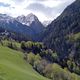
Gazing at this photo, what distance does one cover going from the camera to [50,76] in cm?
18412

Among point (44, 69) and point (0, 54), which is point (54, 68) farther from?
point (0, 54)

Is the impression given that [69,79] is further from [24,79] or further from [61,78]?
[24,79]

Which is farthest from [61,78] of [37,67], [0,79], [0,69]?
[0,79]

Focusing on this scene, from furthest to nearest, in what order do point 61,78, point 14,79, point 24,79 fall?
point 61,78 < point 24,79 < point 14,79

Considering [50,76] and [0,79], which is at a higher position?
[0,79]

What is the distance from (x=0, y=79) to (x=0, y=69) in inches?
1254

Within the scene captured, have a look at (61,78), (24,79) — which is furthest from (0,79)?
(61,78)

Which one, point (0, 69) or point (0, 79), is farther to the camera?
point (0, 69)

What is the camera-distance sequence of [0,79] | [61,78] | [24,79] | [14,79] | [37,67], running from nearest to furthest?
1. [0,79]
2. [14,79]
3. [24,79]
4. [61,78]
5. [37,67]

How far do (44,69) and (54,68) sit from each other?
323 inches

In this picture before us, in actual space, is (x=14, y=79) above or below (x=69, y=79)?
above

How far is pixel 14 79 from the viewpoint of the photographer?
9850cm

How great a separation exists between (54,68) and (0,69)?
91.1 metres

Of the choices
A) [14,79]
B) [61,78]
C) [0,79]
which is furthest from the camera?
[61,78]
